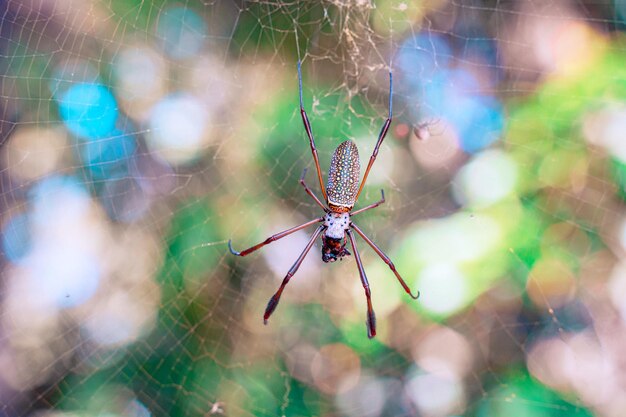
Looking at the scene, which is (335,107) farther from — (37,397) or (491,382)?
(37,397)

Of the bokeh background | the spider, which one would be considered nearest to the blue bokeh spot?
the bokeh background

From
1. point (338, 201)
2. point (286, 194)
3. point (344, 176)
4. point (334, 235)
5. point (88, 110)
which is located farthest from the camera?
point (286, 194)

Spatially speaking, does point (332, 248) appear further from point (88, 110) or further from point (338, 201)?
point (88, 110)

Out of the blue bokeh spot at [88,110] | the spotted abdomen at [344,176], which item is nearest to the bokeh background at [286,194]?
the blue bokeh spot at [88,110]

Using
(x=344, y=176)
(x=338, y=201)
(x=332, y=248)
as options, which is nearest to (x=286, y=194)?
(x=332, y=248)

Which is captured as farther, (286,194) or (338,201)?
(286,194)

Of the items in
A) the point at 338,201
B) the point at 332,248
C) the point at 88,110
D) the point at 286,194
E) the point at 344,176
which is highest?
the point at 344,176

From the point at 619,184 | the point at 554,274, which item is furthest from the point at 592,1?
the point at 554,274

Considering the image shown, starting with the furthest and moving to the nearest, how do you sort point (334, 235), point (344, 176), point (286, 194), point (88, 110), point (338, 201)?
point (286, 194) → point (88, 110) → point (334, 235) → point (338, 201) → point (344, 176)
